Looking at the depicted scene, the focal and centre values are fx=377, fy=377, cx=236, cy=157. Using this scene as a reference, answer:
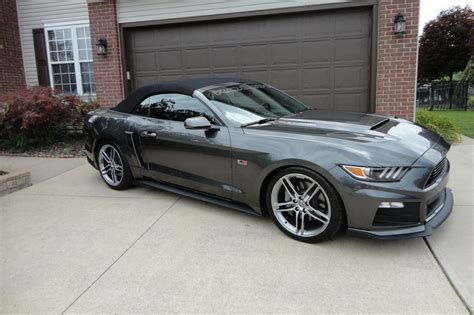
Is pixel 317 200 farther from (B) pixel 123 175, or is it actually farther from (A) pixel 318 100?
(A) pixel 318 100

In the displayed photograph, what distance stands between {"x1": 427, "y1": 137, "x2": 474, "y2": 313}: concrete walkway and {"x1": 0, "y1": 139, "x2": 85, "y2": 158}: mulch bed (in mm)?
6431

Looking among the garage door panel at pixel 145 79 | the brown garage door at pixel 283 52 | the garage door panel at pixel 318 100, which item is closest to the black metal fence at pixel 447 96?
the brown garage door at pixel 283 52

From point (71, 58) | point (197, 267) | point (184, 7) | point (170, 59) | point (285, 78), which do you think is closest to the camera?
point (197, 267)

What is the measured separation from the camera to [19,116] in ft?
24.7

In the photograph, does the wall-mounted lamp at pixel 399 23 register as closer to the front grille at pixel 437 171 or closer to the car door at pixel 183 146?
the front grille at pixel 437 171

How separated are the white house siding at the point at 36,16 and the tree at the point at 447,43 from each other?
2509 cm

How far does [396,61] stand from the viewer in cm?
720

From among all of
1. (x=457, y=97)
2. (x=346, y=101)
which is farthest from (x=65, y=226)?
(x=457, y=97)

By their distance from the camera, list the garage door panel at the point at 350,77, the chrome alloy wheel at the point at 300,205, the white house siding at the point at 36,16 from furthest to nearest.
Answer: the white house siding at the point at 36,16
the garage door panel at the point at 350,77
the chrome alloy wheel at the point at 300,205

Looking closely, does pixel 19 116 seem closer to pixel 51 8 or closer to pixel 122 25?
pixel 122 25

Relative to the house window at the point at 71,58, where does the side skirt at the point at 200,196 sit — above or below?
below

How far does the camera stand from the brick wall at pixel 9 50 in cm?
1033

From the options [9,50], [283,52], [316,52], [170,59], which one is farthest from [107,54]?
[316,52]

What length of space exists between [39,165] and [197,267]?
16.3 ft
